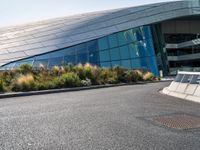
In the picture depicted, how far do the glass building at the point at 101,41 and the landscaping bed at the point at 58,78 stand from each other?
6535 mm

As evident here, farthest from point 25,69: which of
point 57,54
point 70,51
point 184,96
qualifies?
point 70,51

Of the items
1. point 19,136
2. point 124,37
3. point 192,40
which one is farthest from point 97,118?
point 192,40

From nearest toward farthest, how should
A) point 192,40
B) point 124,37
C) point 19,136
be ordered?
point 19,136
point 124,37
point 192,40

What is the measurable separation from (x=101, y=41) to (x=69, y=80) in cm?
1667

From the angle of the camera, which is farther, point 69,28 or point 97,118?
point 69,28

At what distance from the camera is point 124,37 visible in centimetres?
3675

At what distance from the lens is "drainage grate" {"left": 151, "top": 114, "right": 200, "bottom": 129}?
24.2 ft

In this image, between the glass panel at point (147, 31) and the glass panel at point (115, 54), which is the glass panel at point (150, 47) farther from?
the glass panel at point (115, 54)

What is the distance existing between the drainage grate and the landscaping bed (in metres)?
10.3

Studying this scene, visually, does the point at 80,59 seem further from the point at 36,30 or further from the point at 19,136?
the point at 19,136

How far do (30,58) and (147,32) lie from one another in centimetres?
1445

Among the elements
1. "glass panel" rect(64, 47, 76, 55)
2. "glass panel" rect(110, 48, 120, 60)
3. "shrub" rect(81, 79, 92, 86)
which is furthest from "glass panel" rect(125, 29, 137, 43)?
"shrub" rect(81, 79, 92, 86)

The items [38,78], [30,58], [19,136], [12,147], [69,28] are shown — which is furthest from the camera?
[69,28]

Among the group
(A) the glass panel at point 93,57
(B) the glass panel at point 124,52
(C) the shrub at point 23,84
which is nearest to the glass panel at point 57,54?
(A) the glass panel at point 93,57
